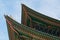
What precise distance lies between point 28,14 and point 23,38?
8.69ft

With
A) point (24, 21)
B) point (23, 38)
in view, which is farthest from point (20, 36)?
point (24, 21)

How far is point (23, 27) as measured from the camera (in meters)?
15.8

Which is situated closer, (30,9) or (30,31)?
(30,31)

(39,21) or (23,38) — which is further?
(39,21)

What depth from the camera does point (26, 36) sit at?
15.9 metres

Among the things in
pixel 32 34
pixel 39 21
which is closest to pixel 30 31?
pixel 32 34

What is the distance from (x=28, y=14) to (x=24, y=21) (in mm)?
632

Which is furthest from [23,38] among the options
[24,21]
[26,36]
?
[24,21]

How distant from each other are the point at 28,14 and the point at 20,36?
265 centimetres

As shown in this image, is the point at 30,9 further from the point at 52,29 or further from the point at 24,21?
the point at 52,29

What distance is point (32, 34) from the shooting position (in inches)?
619

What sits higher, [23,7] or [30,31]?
[23,7]

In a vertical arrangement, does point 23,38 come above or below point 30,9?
below

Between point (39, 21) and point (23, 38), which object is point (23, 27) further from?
point (39, 21)
